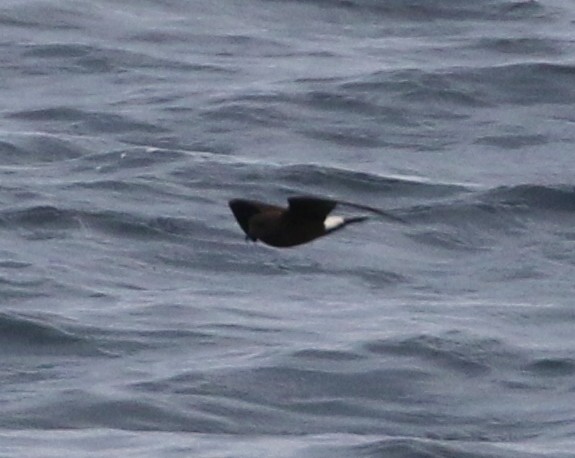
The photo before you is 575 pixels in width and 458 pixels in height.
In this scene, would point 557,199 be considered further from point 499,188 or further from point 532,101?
point 532,101

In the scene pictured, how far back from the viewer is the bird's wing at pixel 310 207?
472 inches

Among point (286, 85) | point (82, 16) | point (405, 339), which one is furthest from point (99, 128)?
point (405, 339)

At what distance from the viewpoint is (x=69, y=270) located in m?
27.0

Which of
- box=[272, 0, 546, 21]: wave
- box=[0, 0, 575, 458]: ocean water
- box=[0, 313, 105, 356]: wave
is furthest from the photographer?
box=[272, 0, 546, 21]: wave

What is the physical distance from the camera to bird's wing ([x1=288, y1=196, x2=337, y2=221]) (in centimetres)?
1199

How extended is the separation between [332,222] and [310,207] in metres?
0.28

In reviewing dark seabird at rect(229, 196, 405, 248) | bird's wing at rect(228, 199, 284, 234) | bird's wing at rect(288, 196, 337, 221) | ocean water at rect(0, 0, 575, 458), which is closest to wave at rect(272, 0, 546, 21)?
ocean water at rect(0, 0, 575, 458)

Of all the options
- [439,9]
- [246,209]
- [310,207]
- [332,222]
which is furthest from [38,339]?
[439,9]

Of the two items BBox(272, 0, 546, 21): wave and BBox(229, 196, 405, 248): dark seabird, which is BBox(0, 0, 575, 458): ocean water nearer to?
BBox(272, 0, 546, 21): wave

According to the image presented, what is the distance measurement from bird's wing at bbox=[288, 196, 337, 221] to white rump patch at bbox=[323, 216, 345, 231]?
0.06m

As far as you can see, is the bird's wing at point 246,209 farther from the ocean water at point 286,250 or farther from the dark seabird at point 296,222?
the ocean water at point 286,250

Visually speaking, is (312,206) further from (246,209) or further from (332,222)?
(246,209)

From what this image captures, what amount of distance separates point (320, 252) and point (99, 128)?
510 cm

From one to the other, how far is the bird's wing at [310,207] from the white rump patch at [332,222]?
58mm
